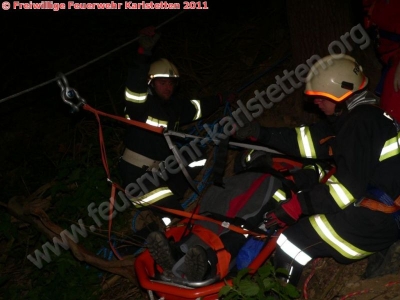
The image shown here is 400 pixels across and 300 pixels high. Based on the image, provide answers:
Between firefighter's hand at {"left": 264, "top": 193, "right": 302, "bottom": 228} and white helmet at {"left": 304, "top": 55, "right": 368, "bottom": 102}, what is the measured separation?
76 cm

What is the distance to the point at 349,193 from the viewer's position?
286cm

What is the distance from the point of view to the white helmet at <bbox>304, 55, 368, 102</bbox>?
3031mm

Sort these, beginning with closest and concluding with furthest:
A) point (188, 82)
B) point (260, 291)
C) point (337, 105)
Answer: point (260, 291)
point (337, 105)
point (188, 82)

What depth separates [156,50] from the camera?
7168 mm

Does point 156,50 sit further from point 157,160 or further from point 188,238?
point 188,238

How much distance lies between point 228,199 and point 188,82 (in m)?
3.50

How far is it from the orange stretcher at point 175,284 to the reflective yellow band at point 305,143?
2.50ft

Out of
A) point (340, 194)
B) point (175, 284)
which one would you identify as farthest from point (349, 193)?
point (175, 284)

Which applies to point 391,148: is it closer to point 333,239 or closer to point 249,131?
point 333,239

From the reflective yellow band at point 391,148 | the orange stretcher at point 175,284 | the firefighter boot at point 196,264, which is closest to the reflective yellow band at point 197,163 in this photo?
the orange stretcher at point 175,284

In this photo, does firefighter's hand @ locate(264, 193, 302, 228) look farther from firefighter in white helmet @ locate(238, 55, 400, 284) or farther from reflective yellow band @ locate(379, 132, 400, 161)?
reflective yellow band @ locate(379, 132, 400, 161)

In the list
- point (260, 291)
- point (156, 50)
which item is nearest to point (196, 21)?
point (156, 50)

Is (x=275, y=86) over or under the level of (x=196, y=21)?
under

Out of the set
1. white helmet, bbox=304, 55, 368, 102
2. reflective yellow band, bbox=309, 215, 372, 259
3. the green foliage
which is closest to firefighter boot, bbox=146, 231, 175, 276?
the green foliage
